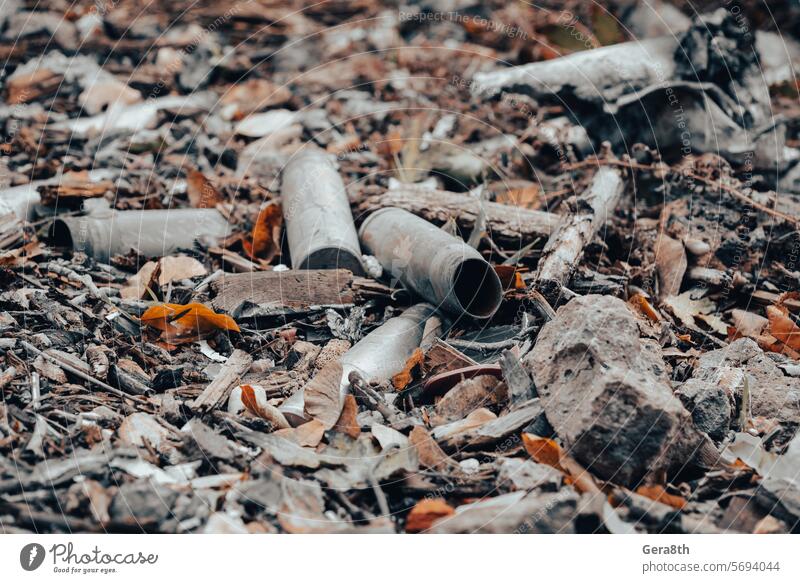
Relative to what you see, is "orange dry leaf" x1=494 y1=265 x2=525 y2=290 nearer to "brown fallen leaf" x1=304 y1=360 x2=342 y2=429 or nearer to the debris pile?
the debris pile

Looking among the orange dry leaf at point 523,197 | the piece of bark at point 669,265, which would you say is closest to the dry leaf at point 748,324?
the piece of bark at point 669,265

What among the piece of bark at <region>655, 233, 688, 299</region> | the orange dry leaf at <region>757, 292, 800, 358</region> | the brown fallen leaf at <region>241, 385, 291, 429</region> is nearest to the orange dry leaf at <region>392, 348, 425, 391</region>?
the brown fallen leaf at <region>241, 385, 291, 429</region>

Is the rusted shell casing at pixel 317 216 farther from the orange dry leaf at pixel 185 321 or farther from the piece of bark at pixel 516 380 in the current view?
the piece of bark at pixel 516 380

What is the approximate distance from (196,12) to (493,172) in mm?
7074

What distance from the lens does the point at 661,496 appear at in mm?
3453

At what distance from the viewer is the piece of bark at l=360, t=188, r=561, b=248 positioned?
5770mm

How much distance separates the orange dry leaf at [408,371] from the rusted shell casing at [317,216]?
1309 millimetres

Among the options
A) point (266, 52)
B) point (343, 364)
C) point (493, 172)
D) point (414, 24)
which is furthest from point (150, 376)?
point (414, 24)

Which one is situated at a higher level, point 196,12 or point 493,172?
point 196,12

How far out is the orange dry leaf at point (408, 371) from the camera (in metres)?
Answer: 4.42

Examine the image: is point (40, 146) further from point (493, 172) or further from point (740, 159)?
point (740, 159)

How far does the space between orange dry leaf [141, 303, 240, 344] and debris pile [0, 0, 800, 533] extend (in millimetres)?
20

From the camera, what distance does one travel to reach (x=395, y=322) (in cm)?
493

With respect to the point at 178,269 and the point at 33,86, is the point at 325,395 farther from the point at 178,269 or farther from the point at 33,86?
the point at 33,86
